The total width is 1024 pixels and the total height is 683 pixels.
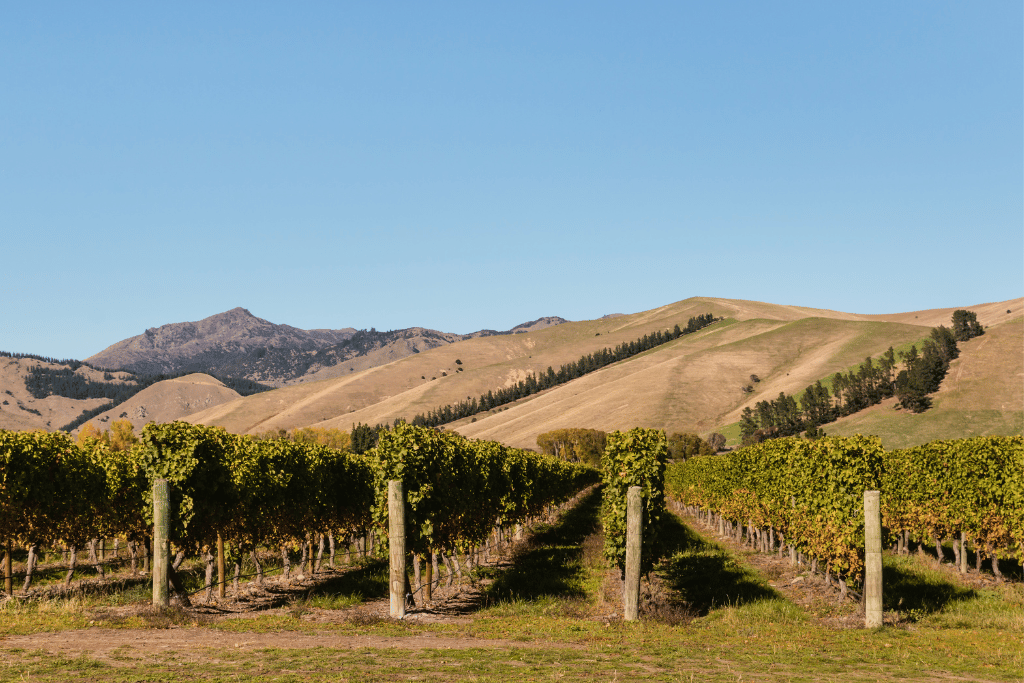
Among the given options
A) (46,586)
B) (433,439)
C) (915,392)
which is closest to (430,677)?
(433,439)

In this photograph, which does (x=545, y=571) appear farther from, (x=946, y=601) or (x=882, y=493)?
(x=946, y=601)

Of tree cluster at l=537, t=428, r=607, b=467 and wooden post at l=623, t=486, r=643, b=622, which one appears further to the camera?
tree cluster at l=537, t=428, r=607, b=467

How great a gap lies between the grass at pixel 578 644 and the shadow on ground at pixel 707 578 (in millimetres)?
123

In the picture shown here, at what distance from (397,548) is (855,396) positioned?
14980 centimetres

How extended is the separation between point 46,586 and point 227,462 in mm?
7342

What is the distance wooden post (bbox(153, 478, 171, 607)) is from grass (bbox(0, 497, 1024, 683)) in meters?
0.62

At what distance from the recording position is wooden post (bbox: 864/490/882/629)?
15242 millimetres

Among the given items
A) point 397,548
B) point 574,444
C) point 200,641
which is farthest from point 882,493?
point 574,444

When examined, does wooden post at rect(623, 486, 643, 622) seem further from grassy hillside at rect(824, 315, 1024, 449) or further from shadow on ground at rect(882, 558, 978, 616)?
grassy hillside at rect(824, 315, 1024, 449)

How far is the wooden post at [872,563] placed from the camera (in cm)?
1524

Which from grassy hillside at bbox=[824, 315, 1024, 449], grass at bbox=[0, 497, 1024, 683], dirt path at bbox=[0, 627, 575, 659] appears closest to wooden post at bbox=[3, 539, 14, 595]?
grass at bbox=[0, 497, 1024, 683]

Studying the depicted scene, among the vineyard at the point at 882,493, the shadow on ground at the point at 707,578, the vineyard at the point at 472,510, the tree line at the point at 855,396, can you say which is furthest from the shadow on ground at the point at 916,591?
the tree line at the point at 855,396

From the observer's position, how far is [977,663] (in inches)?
461

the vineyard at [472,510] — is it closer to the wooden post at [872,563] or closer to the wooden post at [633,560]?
the wooden post at [633,560]
